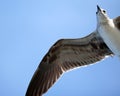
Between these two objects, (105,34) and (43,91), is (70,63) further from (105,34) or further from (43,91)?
(105,34)

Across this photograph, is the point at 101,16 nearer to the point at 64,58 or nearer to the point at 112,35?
the point at 112,35

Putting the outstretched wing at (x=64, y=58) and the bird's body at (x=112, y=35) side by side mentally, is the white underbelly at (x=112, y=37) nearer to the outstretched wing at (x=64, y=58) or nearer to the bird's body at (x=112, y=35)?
the bird's body at (x=112, y=35)

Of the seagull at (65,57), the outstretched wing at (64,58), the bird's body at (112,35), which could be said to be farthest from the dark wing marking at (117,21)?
the outstretched wing at (64,58)

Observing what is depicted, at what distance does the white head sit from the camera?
1195 cm

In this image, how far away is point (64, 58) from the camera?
1391cm

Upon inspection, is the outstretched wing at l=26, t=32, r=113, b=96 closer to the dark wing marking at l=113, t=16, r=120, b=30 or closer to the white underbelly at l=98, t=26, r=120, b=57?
the dark wing marking at l=113, t=16, r=120, b=30

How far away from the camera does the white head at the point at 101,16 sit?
39.2 ft

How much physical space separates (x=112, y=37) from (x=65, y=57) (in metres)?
2.50

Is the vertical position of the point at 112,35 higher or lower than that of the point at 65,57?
lower

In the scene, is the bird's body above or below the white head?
below

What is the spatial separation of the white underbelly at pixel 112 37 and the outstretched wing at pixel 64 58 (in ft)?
3.34

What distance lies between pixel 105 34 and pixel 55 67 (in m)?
2.52

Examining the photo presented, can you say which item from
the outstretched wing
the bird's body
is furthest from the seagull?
the bird's body

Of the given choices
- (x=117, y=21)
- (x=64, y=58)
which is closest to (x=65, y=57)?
(x=64, y=58)
